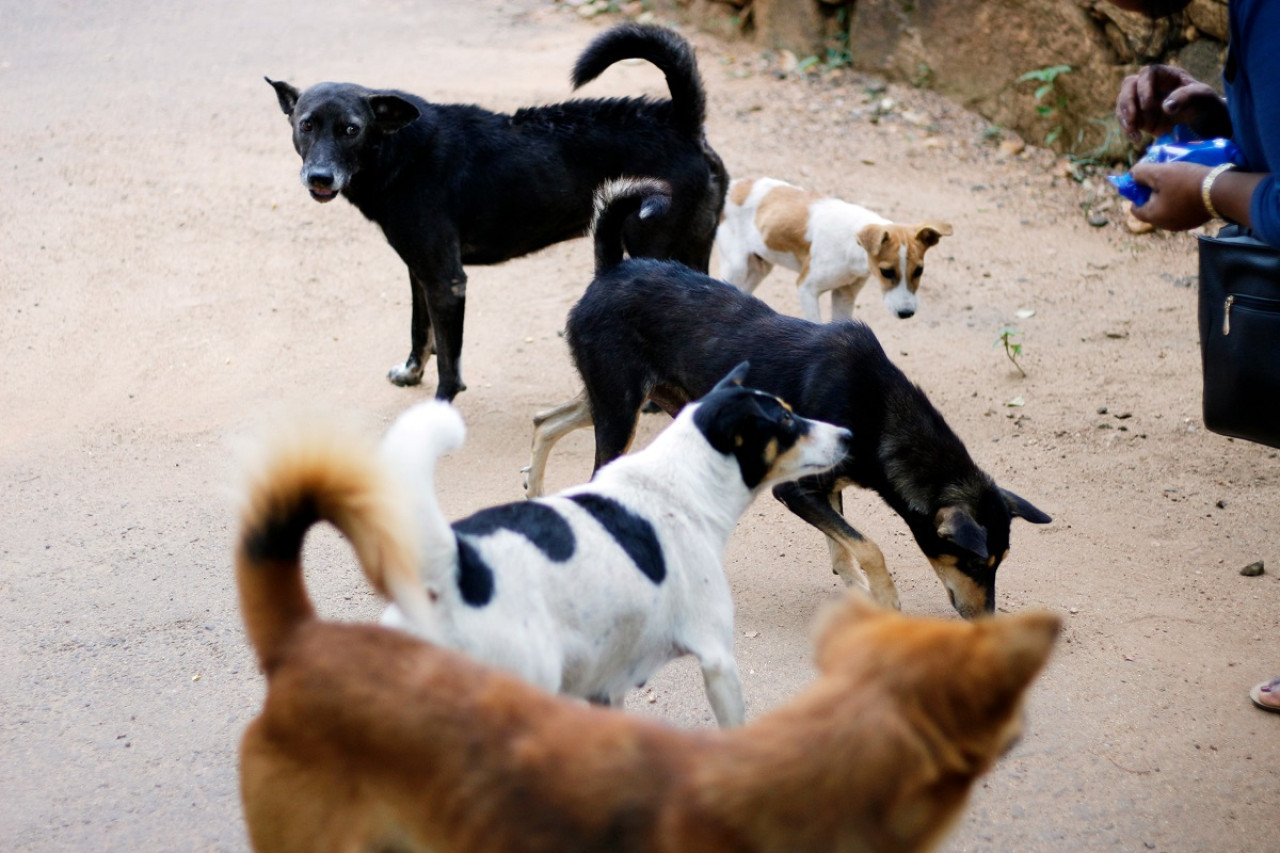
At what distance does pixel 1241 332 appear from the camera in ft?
9.89

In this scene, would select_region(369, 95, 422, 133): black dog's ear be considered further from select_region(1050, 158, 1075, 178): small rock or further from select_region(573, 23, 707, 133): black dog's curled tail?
select_region(1050, 158, 1075, 178): small rock

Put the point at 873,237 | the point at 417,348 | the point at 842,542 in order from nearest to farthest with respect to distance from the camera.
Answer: the point at 842,542 < the point at 417,348 < the point at 873,237

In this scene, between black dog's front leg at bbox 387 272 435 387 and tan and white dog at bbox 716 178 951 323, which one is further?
tan and white dog at bbox 716 178 951 323

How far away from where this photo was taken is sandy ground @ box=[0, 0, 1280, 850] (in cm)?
351

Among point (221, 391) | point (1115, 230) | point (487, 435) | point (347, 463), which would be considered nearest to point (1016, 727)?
point (347, 463)

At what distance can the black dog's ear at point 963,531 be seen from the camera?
373cm

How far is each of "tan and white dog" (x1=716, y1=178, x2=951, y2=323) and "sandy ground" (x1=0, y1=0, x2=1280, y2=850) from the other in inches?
17.0

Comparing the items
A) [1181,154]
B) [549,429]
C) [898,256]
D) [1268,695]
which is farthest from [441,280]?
[1268,695]

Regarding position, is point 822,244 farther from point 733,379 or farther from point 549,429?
point 733,379

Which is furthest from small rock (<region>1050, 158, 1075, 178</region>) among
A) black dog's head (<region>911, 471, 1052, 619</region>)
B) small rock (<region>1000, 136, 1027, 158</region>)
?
black dog's head (<region>911, 471, 1052, 619</region>)

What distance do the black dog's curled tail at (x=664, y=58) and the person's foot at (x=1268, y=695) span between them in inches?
139

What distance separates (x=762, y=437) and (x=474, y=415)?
2.92 m

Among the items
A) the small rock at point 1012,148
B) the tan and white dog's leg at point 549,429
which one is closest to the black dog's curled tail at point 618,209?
the tan and white dog's leg at point 549,429

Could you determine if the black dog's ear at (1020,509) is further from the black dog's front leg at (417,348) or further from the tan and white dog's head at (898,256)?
the black dog's front leg at (417,348)
